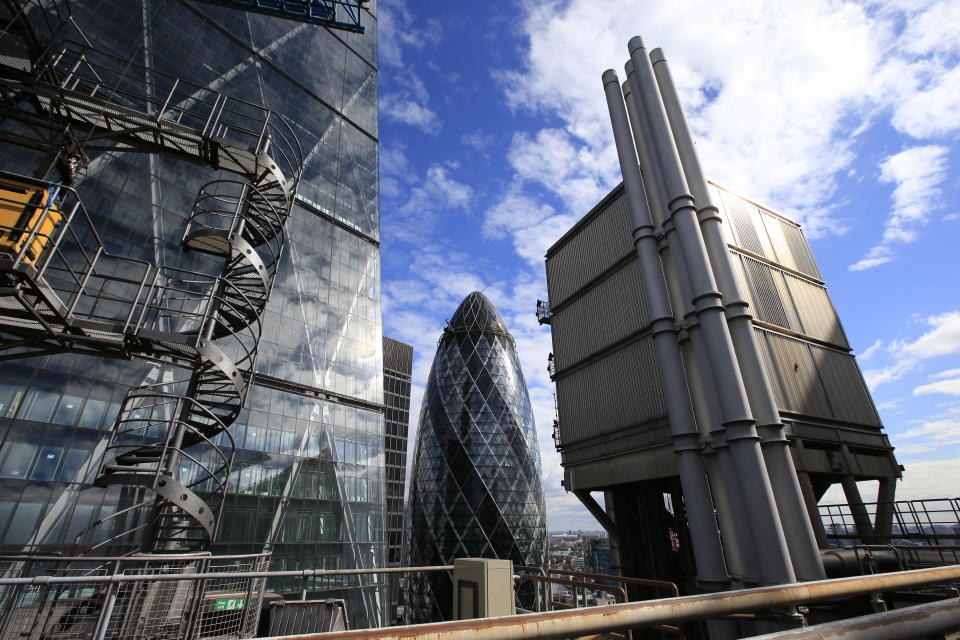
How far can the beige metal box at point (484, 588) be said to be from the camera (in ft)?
18.5

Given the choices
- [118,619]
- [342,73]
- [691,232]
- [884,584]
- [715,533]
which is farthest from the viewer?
[342,73]

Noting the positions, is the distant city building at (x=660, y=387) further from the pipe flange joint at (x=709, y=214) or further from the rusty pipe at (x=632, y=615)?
the rusty pipe at (x=632, y=615)

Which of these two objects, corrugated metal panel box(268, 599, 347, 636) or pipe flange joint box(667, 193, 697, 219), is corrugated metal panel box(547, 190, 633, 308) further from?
corrugated metal panel box(268, 599, 347, 636)

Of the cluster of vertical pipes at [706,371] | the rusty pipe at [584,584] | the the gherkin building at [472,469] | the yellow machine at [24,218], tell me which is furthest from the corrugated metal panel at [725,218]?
the the gherkin building at [472,469]

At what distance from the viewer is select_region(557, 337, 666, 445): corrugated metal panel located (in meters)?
13.0

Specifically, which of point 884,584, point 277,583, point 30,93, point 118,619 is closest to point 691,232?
point 884,584

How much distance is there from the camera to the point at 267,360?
52.9 ft

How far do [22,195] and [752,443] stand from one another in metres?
14.0

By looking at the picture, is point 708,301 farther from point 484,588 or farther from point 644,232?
point 484,588

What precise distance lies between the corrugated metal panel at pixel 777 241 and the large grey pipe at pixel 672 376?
548 centimetres

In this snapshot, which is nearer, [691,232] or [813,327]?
[691,232]

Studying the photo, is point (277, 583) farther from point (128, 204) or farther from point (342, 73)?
point (342, 73)

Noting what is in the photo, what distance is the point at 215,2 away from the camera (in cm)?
1923

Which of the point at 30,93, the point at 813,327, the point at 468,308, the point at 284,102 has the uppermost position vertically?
the point at 468,308
